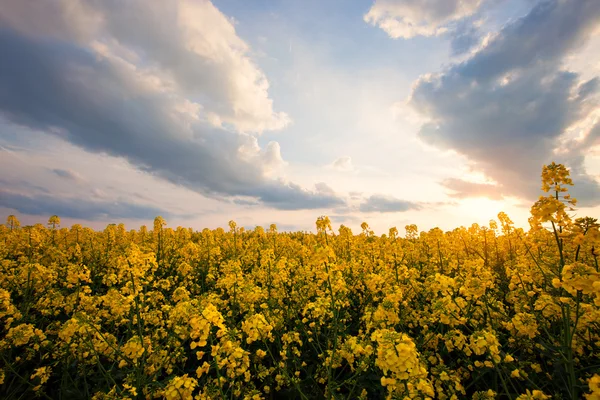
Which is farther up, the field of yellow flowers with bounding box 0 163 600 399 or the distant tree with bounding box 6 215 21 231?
the distant tree with bounding box 6 215 21 231

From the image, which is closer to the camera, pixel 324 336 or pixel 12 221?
pixel 324 336

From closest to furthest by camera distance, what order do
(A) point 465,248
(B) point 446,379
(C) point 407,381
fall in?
(C) point 407,381, (B) point 446,379, (A) point 465,248

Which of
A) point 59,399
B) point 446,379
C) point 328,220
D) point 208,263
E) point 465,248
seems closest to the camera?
point 446,379

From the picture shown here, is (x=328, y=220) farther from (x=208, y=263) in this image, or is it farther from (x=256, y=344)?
(x=208, y=263)

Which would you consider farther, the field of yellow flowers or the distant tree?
the distant tree

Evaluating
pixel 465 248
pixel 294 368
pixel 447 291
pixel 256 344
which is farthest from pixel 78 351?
pixel 465 248

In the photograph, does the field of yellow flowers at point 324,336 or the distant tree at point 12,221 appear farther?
the distant tree at point 12,221

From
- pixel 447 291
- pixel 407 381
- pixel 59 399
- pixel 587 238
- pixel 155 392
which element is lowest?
pixel 59 399

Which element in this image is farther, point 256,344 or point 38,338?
point 256,344

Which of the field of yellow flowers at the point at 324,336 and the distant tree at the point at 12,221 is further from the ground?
the distant tree at the point at 12,221

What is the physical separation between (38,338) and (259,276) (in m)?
4.20

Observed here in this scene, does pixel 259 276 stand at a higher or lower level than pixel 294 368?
higher

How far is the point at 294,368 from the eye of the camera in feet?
16.7

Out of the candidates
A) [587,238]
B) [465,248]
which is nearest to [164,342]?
[587,238]
